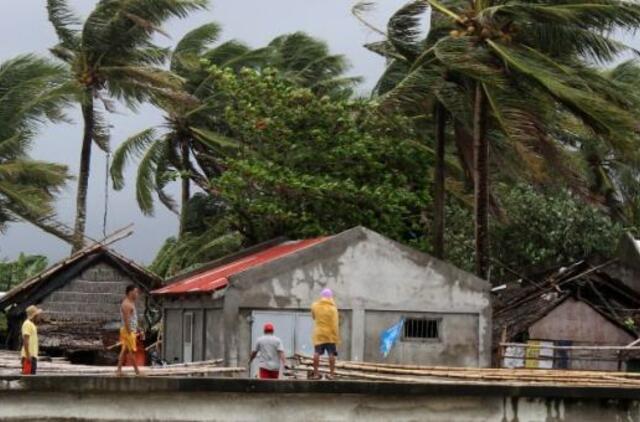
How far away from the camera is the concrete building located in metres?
25.3

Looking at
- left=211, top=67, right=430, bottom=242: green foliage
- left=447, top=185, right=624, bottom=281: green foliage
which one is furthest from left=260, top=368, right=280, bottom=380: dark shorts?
left=447, top=185, right=624, bottom=281: green foliage

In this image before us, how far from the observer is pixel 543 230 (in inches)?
1503

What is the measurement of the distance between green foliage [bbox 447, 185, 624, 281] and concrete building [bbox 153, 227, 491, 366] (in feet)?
35.3

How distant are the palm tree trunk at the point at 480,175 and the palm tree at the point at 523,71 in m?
0.02

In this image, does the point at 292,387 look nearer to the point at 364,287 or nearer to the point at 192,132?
the point at 364,287

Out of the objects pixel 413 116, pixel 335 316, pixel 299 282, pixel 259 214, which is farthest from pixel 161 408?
pixel 413 116

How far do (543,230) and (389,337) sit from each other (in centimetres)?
1297

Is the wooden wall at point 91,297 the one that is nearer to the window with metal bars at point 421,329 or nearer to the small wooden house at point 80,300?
the small wooden house at point 80,300

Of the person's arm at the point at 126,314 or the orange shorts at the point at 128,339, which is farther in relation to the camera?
the orange shorts at the point at 128,339

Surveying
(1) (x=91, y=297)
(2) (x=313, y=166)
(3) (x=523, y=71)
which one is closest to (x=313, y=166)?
(2) (x=313, y=166)

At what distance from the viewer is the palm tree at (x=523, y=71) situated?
26.4 meters

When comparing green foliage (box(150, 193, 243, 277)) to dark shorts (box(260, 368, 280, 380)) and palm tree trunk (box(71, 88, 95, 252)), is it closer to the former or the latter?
palm tree trunk (box(71, 88, 95, 252))

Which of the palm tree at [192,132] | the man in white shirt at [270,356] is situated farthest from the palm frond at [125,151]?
the man in white shirt at [270,356]

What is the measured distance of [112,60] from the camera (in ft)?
123
